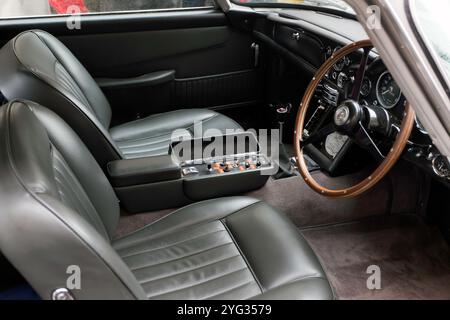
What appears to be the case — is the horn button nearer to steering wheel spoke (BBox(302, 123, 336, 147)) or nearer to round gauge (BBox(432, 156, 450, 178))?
steering wheel spoke (BBox(302, 123, 336, 147))

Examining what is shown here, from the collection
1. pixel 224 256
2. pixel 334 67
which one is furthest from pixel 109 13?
pixel 224 256

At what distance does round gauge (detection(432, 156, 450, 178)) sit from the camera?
1346mm

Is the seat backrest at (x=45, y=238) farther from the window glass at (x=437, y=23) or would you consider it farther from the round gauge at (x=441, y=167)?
the round gauge at (x=441, y=167)

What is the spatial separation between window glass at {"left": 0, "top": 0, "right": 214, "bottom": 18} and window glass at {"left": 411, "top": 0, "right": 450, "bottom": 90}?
144 cm

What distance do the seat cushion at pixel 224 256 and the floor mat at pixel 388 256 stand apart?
47cm

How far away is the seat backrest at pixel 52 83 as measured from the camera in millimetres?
1361

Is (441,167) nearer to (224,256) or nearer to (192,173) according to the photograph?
(224,256)

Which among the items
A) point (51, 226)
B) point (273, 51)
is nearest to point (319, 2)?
point (273, 51)

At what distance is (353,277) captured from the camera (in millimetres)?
1773

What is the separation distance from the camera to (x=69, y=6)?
2316 millimetres

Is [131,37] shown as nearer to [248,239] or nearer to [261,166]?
[261,166]

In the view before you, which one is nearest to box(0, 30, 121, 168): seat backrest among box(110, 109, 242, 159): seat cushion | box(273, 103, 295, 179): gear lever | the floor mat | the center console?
the center console

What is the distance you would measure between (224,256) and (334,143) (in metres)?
0.75
